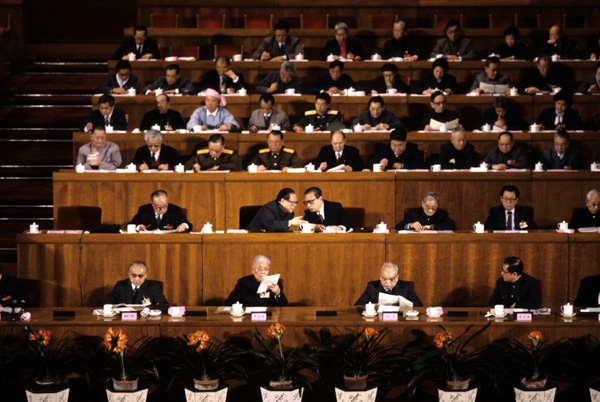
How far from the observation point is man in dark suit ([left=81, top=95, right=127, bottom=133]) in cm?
873

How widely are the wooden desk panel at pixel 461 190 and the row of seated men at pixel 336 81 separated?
6.57 feet

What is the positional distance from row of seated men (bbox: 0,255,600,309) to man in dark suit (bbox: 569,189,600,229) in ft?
4.30

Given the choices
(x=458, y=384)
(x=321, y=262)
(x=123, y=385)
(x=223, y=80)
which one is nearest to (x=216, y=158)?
(x=223, y=80)

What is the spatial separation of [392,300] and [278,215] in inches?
66.7

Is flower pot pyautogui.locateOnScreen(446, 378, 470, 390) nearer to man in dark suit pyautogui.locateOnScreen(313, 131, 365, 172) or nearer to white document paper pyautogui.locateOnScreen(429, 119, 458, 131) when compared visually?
man in dark suit pyautogui.locateOnScreen(313, 131, 365, 172)

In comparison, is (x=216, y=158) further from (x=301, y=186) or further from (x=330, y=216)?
(x=330, y=216)

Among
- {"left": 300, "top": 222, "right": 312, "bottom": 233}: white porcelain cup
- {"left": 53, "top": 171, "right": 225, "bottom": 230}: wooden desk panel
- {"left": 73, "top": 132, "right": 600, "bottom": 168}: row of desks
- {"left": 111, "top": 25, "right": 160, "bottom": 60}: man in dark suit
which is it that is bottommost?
{"left": 300, "top": 222, "right": 312, "bottom": 233}: white porcelain cup

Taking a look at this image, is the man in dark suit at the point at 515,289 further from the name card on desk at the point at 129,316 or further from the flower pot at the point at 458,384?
the name card on desk at the point at 129,316

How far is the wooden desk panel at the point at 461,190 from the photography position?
25.0 ft

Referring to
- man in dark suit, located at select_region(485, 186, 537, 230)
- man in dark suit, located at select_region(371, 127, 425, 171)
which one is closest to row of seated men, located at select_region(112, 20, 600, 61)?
man in dark suit, located at select_region(371, 127, 425, 171)

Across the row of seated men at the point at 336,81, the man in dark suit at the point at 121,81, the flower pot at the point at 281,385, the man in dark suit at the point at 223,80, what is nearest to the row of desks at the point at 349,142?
the row of seated men at the point at 336,81

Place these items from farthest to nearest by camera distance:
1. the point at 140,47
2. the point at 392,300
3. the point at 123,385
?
the point at 140,47, the point at 392,300, the point at 123,385

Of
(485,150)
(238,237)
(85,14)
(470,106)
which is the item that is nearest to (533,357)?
(238,237)

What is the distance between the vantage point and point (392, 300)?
5586 mm
